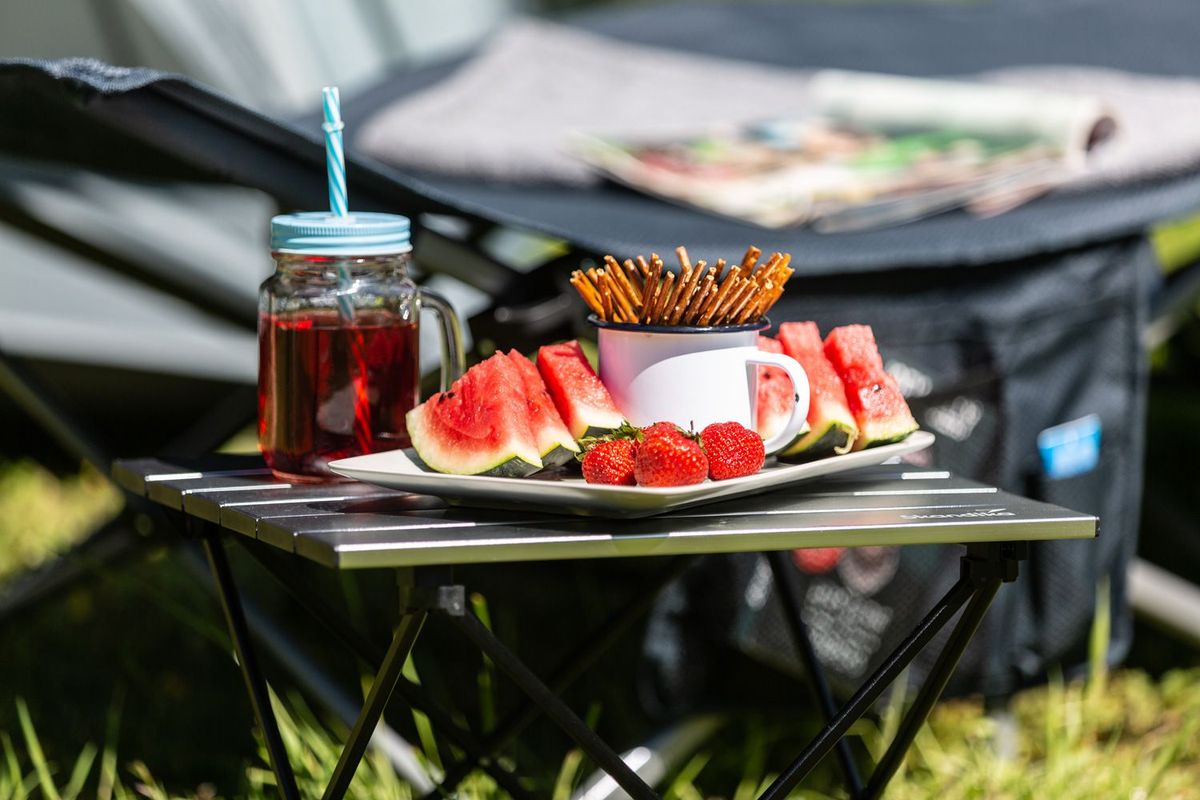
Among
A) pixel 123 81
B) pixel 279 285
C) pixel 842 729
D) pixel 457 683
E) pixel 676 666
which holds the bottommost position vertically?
pixel 457 683

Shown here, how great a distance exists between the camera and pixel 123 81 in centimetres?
140

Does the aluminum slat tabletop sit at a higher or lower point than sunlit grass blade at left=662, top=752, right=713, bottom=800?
higher

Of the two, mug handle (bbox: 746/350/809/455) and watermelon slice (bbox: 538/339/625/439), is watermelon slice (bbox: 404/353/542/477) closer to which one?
watermelon slice (bbox: 538/339/625/439)

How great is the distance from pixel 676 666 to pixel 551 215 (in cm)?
77

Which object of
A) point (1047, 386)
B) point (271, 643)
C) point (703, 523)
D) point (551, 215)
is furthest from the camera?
point (551, 215)

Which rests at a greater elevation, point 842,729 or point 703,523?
point 703,523

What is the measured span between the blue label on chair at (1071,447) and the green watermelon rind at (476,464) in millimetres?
991

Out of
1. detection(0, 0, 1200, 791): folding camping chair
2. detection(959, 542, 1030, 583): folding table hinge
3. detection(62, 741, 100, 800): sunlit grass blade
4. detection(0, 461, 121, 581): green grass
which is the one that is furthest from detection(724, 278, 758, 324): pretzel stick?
detection(0, 461, 121, 581): green grass

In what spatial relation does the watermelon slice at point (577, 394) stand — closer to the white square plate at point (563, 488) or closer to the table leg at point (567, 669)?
the white square plate at point (563, 488)

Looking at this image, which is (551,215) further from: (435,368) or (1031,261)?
(1031,261)

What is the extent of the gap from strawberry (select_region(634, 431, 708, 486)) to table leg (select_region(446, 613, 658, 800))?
0.53ft

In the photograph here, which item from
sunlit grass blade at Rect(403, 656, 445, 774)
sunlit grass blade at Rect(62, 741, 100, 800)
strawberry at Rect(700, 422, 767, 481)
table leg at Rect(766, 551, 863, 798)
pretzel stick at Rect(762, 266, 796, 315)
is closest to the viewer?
strawberry at Rect(700, 422, 767, 481)

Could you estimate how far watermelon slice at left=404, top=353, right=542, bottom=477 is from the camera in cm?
115

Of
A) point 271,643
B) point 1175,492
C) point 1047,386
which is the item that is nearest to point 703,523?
point 271,643
